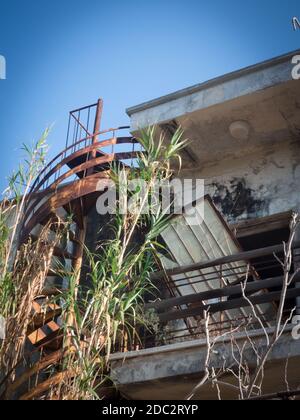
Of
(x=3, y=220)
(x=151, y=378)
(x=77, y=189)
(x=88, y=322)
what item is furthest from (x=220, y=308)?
(x=77, y=189)

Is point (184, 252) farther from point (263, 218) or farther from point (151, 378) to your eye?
point (151, 378)

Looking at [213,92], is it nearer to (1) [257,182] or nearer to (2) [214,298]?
(1) [257,182]

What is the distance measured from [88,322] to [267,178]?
457cm

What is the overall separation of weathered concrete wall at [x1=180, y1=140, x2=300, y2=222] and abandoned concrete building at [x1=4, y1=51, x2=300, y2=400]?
2cm

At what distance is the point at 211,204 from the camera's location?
28.1 feet

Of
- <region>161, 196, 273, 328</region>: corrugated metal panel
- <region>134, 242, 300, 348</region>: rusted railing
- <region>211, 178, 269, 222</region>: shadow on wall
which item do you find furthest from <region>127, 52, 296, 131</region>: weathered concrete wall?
<region>134, 242, 300, 348</region>: rusted railing

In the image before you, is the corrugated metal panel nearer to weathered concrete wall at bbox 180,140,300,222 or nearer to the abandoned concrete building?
the abandoned concrete building

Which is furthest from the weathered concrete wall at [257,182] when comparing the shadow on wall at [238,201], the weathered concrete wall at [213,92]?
the weathered concrete wall at [213,92]

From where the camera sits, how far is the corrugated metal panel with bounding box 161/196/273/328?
28.5 feet

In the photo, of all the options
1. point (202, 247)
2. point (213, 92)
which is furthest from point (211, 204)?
point (213, 92)

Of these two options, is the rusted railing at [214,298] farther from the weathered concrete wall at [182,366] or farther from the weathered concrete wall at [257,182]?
the weathered concrete wall at [257,182]

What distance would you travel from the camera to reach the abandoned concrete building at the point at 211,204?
7680 millimetres

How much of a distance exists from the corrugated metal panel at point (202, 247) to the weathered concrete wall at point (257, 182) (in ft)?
3.16

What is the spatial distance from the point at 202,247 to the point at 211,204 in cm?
67
